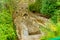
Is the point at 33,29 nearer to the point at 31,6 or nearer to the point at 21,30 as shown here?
the point at 21,30

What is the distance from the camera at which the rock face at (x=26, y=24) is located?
969 cm

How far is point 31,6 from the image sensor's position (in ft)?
46.0

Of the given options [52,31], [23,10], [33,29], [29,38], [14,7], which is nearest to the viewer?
[52,31]

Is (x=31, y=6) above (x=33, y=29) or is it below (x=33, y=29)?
above

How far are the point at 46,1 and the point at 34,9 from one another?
10.6 feet

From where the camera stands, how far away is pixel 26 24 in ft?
36.8

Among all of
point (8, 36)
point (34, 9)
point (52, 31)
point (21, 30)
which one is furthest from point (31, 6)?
point (52, 31)

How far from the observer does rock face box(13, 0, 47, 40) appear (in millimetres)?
9686

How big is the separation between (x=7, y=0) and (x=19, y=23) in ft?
4.83

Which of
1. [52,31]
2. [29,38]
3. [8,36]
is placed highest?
[52,31]

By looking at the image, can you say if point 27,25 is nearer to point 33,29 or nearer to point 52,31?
point 33,29

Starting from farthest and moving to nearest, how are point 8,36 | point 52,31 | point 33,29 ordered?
Answer: point 33,29 < point 8,36 < point 52,31

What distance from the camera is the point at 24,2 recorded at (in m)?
14.0

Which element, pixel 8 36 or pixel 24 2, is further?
pixel 24 2
